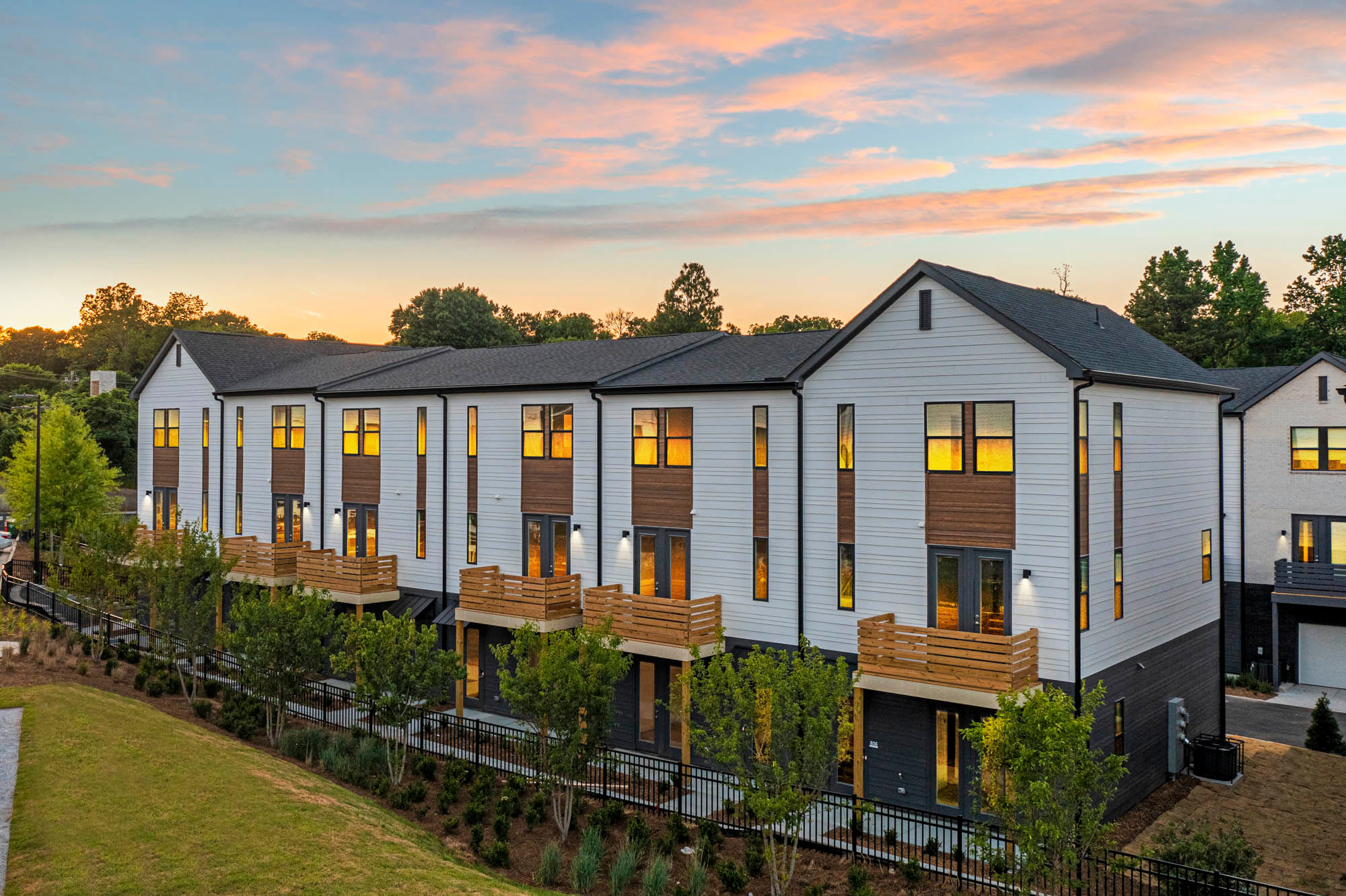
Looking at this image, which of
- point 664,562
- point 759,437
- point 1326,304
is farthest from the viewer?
point 1326,304

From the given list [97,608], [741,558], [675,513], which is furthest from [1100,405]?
[97,608]

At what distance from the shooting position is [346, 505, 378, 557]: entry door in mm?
34375

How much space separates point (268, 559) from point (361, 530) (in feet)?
12.4

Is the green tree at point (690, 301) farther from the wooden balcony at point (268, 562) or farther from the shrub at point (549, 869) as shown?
the shrub at point (549, 869)

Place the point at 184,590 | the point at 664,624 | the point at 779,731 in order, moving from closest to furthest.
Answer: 1. the point at 779,731
2. the point at 664,624
3. the point at 184,590

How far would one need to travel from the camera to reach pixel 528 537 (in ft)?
98.4

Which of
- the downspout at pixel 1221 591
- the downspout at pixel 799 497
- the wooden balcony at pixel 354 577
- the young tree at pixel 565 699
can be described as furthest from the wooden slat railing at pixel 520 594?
the downspout at pixel 1221 591

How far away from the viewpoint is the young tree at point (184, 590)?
29.8m

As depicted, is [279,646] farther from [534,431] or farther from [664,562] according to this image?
[664,562]

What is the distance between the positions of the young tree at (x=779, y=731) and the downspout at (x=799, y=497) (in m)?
5.30

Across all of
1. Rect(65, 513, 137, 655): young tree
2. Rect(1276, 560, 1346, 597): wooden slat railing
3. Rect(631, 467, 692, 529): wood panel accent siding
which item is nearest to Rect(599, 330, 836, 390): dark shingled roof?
Rect(631, 467, 692, 529): wood panel accent siding

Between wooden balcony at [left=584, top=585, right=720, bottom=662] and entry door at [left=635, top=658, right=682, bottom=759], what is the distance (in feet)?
4.16

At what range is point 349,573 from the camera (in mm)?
32500

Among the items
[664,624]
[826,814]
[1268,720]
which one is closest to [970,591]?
[826,814]
